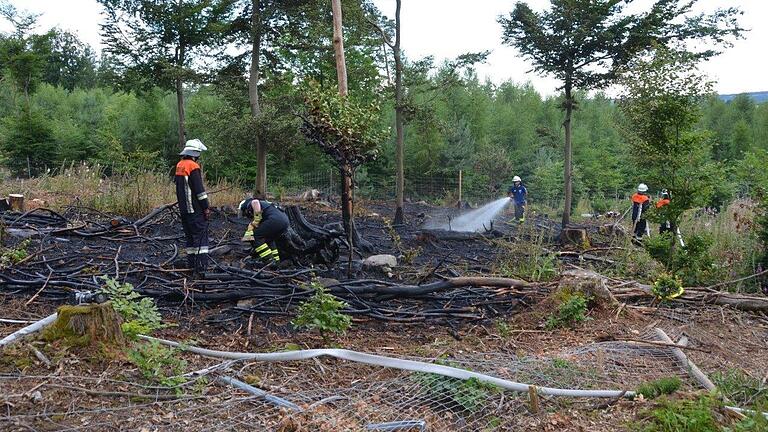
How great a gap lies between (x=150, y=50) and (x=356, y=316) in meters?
17.6

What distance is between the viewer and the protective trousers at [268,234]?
25.5 ft

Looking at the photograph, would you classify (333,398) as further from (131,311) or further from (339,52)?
(339,52)

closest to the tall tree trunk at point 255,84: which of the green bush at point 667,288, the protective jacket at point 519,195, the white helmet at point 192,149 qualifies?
the protective jacket at point 519,195

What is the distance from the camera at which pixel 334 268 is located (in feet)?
25.5

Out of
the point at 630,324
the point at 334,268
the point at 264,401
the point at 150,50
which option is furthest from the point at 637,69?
the point at 150,50

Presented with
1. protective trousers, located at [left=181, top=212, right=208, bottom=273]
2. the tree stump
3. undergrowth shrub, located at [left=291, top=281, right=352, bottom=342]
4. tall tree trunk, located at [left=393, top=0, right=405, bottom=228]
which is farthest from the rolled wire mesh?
tall tree trunk, located at [left=393, top=0, right=405, bottom=228]

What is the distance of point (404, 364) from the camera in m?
4.30

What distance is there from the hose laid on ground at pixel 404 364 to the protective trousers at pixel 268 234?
3195 millimetres

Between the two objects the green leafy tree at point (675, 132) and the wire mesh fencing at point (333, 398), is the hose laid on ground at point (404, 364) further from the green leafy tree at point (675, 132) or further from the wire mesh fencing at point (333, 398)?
the green leafy tree at point (675, 132)

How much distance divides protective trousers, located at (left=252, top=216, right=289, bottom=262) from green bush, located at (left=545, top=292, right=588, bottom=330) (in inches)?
140

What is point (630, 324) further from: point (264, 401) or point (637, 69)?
point (264, 401)

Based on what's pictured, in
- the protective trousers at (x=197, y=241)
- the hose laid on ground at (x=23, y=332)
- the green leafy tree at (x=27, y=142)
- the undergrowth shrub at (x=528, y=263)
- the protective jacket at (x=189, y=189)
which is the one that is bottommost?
the undergrowth shrub at (x=528, y=263)

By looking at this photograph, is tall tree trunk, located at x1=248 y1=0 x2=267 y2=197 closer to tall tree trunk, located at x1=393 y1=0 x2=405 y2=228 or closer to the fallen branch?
tall tree trunk, located at x1=393 y1=0 x2=405 y2=228

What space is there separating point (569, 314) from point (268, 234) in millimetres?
3893
